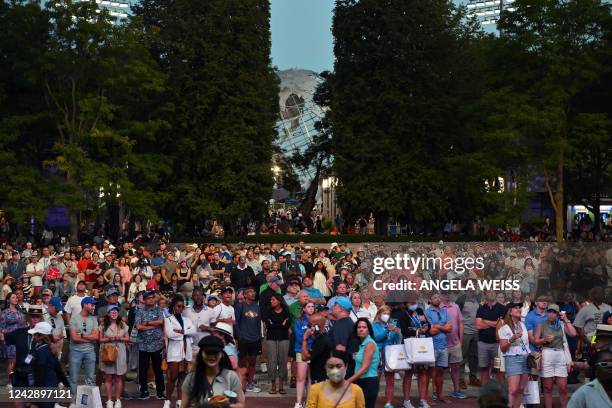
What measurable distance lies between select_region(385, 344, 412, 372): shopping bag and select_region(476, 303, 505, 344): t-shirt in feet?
5.18

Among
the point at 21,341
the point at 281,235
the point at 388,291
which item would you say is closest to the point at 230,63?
the point at 281,235

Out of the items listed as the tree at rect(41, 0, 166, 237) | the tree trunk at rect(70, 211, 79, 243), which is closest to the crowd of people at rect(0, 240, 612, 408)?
the tree at rect(41, 0, 166, 237)

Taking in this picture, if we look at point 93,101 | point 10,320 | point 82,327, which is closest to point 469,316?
point 82,327

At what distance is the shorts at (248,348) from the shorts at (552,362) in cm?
494

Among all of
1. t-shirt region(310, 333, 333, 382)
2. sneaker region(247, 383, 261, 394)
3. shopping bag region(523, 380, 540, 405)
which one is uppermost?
t-shirt region(310, 333, 333, 382)

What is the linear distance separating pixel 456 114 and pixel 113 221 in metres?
20.2

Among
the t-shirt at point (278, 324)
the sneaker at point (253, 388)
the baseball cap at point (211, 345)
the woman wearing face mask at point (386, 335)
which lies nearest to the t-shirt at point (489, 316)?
the woman wearing face mask at point (386, 335)

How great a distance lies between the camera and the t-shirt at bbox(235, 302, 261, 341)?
18297 mm

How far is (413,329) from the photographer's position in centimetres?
1744

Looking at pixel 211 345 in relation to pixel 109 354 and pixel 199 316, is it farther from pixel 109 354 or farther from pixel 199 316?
pixel 199 316

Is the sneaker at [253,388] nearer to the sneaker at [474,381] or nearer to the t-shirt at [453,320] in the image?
the t-shirt at [453,320]

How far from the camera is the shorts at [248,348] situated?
18.3m

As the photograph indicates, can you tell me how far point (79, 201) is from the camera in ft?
157

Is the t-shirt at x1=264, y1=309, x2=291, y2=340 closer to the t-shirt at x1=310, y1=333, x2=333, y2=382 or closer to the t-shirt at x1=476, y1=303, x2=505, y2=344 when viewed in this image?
the t-shirt at x1=476, y1=303, x2=505, y2=344
